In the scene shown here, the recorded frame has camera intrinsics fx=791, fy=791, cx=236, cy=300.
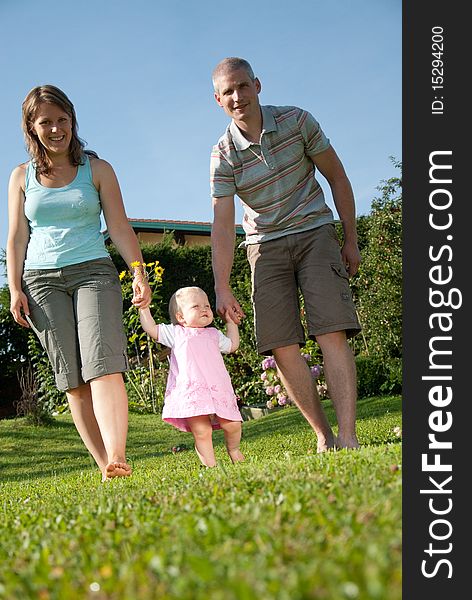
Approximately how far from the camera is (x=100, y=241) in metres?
4.38

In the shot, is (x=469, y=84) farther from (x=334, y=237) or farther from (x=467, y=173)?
(x=334, y=237)

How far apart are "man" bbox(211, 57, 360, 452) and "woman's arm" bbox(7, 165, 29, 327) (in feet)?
3.50

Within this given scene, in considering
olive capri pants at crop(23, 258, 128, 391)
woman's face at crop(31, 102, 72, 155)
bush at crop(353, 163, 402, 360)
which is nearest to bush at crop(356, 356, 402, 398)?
bush at crop(353, 163, 402, 360)

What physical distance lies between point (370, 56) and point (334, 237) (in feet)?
3.62

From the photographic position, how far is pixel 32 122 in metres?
4.30

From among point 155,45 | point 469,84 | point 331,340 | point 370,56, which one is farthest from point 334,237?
point 469,84

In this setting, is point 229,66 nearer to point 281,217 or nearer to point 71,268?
point 281,217

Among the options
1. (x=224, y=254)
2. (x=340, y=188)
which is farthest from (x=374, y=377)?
(x=224, y=254)

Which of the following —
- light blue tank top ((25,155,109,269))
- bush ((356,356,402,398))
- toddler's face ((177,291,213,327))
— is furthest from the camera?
bush ((356,356,402,398))

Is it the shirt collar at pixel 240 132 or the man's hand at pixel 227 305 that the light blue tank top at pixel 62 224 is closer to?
the man's hand at pixel 227 305

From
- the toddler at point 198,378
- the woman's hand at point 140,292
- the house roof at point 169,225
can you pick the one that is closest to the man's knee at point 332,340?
the toddler at point 198,378

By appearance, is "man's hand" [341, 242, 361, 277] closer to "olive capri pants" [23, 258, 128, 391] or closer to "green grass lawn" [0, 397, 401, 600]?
"olive capri pants" [23, 258, 128, 391]

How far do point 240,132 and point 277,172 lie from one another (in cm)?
31

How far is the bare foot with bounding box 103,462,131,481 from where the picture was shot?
4.06 m
